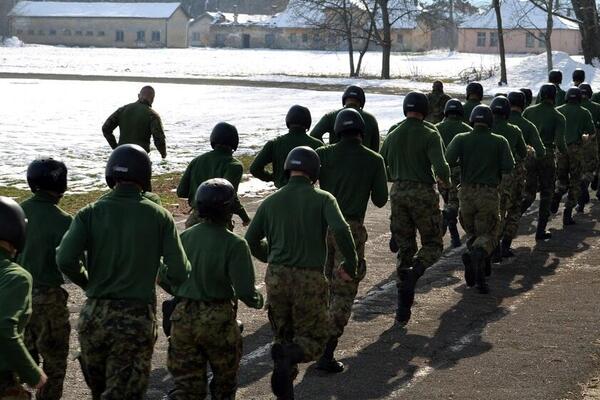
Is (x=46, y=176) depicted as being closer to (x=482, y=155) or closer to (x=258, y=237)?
(x=258, y=237)

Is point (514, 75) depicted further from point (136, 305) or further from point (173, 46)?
point (173, 46)

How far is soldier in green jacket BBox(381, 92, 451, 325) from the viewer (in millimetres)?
11578

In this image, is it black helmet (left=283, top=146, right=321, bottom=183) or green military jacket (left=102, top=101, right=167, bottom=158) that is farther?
green military jacket (left=102, top=101, right=167, bottom=158)

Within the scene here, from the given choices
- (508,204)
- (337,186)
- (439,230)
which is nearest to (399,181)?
(439,230)

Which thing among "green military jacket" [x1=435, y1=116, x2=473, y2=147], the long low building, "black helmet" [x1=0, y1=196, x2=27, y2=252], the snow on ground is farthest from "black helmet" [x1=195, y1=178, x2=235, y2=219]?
the long low building

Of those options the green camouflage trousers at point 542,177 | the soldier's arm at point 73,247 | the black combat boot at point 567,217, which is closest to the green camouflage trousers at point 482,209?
the green camouflage trousers at point 542,177

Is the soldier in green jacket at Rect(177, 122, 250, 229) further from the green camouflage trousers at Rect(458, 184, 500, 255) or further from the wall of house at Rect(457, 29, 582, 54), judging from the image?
the wall of house at Rect(457, 29, 582, 54)

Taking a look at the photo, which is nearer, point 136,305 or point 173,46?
point 136,305

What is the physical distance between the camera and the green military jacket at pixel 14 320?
541 cm

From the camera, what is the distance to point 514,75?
186 feet

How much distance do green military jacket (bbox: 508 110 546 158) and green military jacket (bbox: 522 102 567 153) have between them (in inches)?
49.9

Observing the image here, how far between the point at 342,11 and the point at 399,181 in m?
58.2

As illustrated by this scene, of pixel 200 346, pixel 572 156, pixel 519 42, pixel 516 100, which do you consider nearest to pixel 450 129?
pixel 516 100

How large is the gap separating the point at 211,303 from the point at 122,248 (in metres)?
0.77
